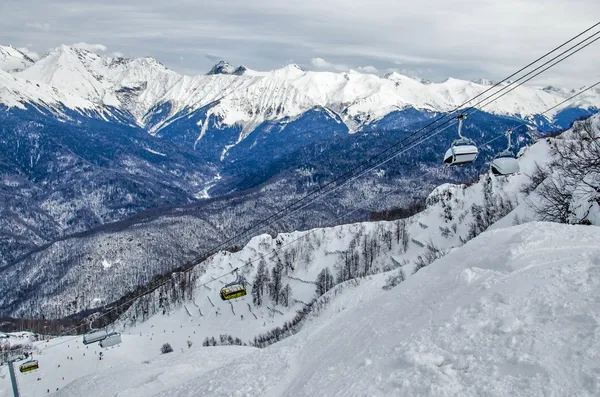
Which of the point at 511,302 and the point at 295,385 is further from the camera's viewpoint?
the point at 295,385

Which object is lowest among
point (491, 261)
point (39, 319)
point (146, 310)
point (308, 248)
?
point (39, 319)

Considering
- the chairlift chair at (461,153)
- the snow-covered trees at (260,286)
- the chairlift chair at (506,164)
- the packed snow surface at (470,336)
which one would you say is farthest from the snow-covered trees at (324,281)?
the chairlift chair at (461,153)

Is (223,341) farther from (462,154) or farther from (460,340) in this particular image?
(460,340)

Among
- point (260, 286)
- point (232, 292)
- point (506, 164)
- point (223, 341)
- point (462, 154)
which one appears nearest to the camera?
point (462, 154)

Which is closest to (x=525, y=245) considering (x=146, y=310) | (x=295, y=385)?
(x=295, y=385)

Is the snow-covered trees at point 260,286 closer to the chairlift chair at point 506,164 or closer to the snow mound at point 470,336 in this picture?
the snow mound at point 470,336

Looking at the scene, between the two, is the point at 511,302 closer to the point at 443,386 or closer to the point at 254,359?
the point at 443,386

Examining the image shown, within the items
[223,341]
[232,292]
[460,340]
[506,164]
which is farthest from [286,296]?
[460,340]

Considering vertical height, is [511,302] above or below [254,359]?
Answer: above

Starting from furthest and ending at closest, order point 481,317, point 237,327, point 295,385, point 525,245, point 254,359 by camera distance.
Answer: point 237,327
point 254,359
point 525,245
point 295,385
point 481,317
